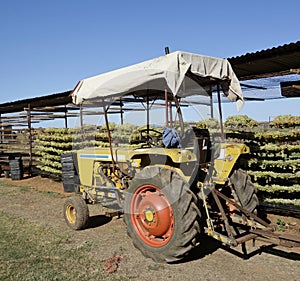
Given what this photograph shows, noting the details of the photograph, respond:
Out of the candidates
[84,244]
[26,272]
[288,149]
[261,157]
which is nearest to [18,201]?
[84,244]

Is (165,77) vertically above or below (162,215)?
above

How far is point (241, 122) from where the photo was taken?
7.09 m

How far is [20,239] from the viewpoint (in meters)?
5.12

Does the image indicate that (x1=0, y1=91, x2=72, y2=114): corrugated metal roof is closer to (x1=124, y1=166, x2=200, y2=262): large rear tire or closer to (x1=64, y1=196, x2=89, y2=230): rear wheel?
(x1=64, y1=196, x2=89, y2=230): rear wheel

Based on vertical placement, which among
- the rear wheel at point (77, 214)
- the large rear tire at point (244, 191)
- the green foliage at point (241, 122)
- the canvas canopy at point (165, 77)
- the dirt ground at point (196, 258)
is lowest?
the dirt ground at point (196, 258)

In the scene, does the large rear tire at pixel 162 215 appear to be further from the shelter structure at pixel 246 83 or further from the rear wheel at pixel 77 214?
the shelter structure at pixel 246 83

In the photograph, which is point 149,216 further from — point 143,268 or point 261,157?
point 261,157

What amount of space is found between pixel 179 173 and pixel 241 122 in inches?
133

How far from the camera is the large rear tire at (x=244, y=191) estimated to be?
472 centimetres

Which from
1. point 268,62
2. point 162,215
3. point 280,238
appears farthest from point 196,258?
point 268,62

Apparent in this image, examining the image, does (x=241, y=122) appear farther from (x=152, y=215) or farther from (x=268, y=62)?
(x=152, y=215)

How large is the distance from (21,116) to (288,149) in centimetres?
1017

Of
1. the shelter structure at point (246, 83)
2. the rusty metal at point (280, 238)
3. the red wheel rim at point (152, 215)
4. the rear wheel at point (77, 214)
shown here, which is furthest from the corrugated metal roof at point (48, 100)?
the rusty metal at point (280, 238)

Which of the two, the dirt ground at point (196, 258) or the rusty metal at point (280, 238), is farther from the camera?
the dirt ground at point (196, 258)
